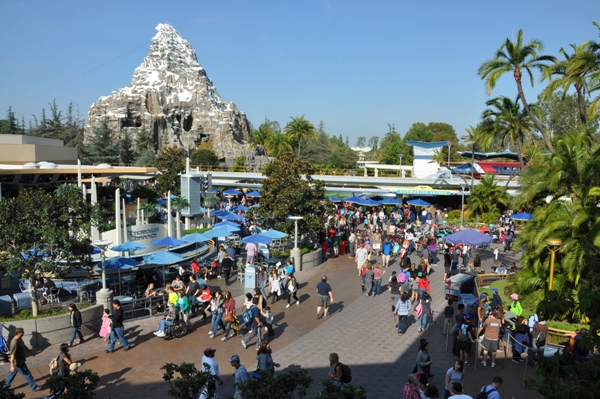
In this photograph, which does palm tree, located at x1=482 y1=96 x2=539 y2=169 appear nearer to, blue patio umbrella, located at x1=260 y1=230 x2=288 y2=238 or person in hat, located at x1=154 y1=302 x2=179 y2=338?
blue patio umbrella, located at x1=260 y1=230 x2=288 y2=238

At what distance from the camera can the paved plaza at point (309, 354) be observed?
9812 millimetres

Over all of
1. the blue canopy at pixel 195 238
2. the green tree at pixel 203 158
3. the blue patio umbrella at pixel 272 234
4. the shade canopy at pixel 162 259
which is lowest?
the shade canopy at pixel 162 259

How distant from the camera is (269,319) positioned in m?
12.5

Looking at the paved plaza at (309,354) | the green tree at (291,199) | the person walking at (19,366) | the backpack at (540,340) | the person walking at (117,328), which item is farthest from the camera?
the green tree at (291,199)

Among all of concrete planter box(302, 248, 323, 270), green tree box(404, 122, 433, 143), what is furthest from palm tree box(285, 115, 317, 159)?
concrete planter box(302, 248, 323, 270)

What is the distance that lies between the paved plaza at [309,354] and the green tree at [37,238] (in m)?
1.96

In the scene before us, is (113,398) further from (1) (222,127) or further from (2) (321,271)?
(1) (222,127)

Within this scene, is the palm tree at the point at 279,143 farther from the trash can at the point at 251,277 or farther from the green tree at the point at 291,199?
the trash can at the point at 251,277

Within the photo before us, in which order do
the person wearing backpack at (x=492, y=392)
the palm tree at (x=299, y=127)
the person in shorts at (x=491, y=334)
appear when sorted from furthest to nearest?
1. the palm tree at (x=299, y=127)
2. the person in shorts at (x=491, y=334)
3. the person wearing backpack at (x=492, y=392)

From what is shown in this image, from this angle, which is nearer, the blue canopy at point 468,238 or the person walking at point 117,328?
the person walking at point 117,328

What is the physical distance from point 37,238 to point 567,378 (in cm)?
1155

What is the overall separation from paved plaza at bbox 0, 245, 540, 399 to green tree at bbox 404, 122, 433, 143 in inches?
3258

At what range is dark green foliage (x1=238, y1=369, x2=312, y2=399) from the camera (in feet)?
19.2

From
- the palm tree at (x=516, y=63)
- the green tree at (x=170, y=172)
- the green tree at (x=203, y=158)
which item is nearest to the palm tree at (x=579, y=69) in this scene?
the palm tree at (x=516, y=63)
